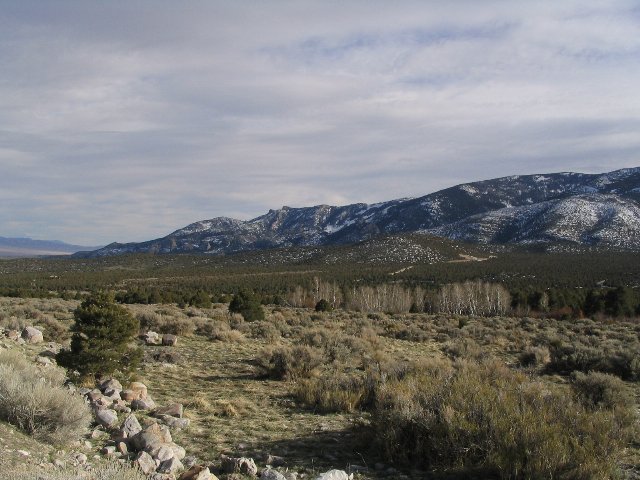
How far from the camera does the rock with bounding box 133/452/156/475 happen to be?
5.46 meters

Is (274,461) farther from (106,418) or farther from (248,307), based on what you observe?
(248,307)

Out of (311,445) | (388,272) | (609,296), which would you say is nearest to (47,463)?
(311,445)

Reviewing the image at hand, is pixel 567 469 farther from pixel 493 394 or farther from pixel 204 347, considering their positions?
pixel 204 347

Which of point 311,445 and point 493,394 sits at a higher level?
point 493,394

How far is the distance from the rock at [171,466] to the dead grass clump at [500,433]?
8.92 ft

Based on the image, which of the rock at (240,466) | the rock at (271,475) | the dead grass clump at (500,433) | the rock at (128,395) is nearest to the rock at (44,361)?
the rock at (128,395)

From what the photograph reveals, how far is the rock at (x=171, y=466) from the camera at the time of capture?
5.65m

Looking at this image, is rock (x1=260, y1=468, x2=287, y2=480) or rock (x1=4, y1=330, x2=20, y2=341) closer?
rock (x1=260, y1=468, x2=287, y2=480)

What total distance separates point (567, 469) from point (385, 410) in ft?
8.47

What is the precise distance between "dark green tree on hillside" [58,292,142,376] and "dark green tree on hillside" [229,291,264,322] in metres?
17.0

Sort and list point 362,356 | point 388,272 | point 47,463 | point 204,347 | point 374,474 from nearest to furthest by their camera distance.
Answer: point 47,463, point 374,474, point 362,356, point 204,347, point 388,272

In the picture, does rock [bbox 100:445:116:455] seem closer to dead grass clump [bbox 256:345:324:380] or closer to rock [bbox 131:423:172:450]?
rock [bbox 131:423:172:450]

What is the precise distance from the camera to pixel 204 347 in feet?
57.0

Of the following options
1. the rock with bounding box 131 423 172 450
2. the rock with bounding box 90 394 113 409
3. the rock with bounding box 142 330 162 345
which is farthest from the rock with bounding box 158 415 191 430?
the rock with bounding box 142 330 162 345
